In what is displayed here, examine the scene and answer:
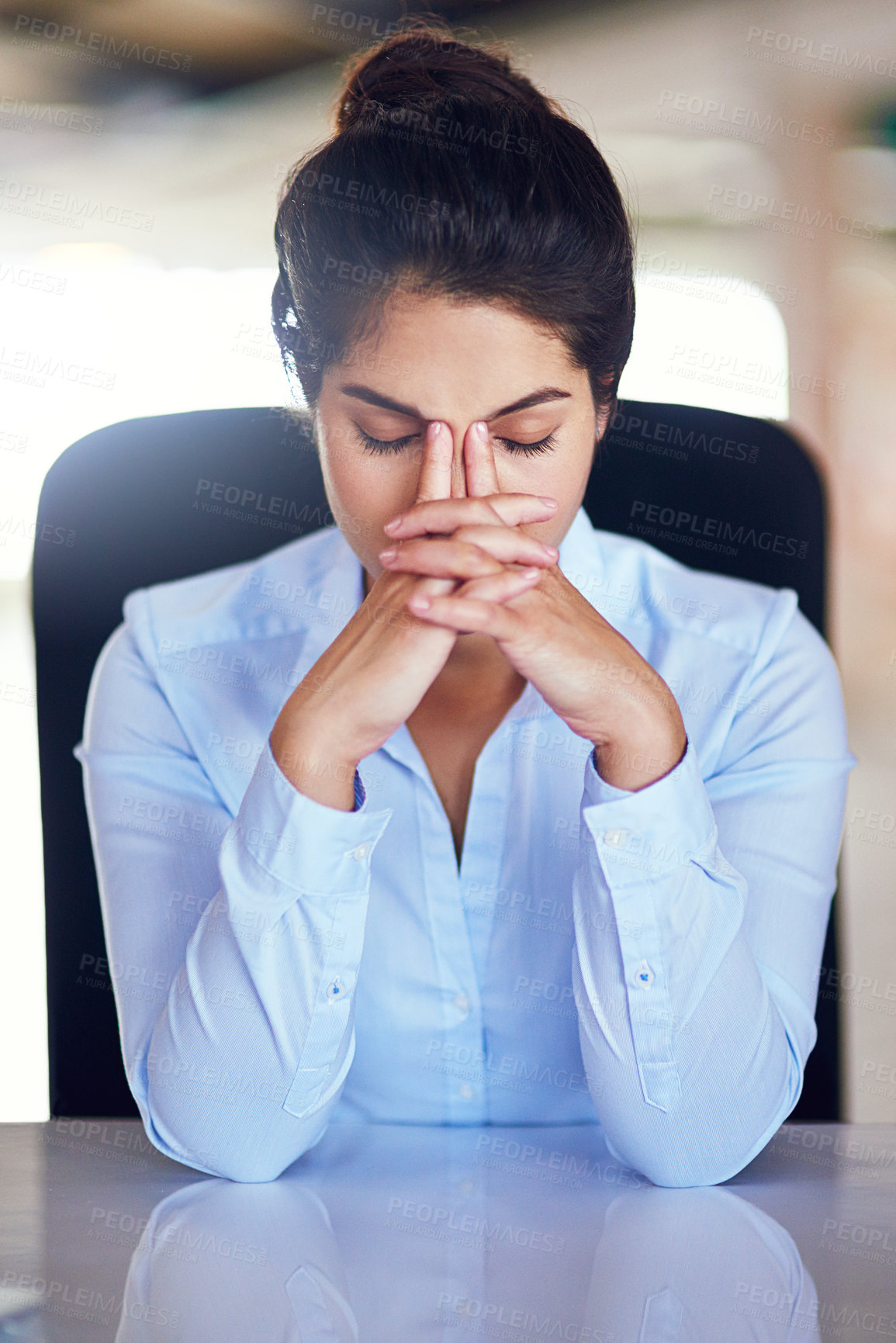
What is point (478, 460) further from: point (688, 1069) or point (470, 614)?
point (688, 1069)

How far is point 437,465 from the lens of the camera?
3.39 ft

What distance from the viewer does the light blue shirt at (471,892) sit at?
3.24 feet

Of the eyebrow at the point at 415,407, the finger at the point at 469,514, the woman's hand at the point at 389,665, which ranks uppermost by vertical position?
the eyebrow at the point at 415,407

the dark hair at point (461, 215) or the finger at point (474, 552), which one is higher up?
the dark hair at point (461, 215)

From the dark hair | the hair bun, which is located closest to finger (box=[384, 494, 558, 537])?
the dark hair

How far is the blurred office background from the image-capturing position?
267 centimetres

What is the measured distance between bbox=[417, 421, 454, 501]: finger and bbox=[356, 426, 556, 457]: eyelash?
4 cm

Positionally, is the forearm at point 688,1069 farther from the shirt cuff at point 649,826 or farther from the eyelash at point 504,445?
the eyelash at point 504,445

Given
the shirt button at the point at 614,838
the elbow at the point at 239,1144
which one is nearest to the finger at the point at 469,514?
the shirt button at the point at 614,838

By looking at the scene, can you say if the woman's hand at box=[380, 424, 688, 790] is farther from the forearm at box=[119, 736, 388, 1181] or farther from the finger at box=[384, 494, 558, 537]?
the forearm at box=[119, 736, 388, 1181]

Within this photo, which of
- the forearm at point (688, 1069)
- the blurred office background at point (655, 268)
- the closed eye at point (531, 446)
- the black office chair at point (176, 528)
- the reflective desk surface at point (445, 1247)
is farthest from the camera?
the blurred office background at point (655, 268)

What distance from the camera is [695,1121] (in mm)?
958

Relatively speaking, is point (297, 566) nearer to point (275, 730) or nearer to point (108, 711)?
point (108, 711)

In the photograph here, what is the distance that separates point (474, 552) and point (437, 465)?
97 mm
